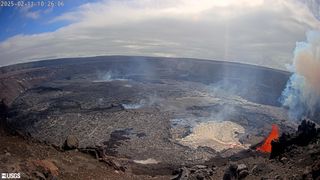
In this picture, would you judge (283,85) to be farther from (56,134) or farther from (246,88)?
(56,134)

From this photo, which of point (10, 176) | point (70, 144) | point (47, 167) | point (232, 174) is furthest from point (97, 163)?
point (232, 174)

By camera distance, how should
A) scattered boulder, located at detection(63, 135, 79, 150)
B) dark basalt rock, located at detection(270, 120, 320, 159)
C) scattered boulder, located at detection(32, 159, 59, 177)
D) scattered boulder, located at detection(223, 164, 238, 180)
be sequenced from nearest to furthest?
scattered boulder, located at detection(32, 159, 59, 177), scattered boulder, located at detection(223, 164, 238, 180), scattered boulder, located at detection(63, 135, 79, 150), dark basalt rock, located at detection(270, 120, 320, 159)

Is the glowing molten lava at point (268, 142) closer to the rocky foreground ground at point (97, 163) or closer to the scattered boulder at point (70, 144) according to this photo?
the rocky foreground ground at point (97, 163)

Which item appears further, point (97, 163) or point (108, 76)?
point (108, 76)

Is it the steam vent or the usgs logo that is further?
the steam vent

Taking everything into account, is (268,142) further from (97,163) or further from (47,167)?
(47,167)

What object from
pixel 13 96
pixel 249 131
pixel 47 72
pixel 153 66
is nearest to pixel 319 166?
pixel 249 131

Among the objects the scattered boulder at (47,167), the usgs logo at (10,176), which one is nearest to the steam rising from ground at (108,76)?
the scattered boulder at (47,167)

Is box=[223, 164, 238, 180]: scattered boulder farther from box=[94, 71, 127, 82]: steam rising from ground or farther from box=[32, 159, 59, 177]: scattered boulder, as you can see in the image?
box=[94, 71, 127, 82]: steam rising from ground

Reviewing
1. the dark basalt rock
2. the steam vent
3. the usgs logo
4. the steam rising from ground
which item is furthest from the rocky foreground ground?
the steam rising from ground
